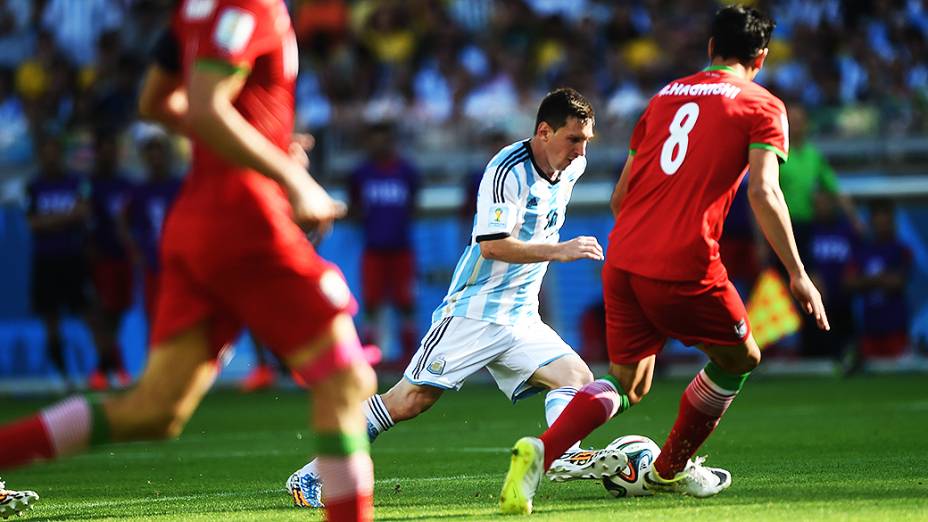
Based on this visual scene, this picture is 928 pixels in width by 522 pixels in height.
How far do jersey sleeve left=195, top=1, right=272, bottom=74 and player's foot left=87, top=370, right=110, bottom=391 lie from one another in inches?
446

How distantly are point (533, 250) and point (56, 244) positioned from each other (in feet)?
32.7

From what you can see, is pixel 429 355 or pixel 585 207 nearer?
pixel 429 355

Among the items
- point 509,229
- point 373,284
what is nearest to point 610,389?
point 509,229

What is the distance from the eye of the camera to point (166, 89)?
498 centimetres

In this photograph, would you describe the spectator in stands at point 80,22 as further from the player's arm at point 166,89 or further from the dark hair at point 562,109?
the player's arm at point 166,89

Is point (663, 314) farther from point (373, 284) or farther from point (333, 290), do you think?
point (373, 284)

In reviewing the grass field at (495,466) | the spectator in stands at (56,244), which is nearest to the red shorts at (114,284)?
the spectator in stands at (56,244)

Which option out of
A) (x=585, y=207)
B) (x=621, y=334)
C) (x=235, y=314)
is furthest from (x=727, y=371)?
(x=585, y=207)

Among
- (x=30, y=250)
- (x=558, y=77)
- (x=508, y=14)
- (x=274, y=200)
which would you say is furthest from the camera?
(x=508, y=14)

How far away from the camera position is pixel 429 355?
7184 millimetres

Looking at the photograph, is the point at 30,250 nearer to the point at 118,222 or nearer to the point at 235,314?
the point at 118,222

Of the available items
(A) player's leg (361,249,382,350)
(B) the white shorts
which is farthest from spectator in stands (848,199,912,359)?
(B) the white shorts

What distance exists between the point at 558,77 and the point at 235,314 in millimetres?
14142

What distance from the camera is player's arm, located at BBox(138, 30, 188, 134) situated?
4.93 meters
